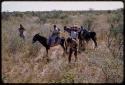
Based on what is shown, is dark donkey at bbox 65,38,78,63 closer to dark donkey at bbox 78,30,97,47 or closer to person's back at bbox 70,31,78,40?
person's back at bbox 70,31,78,40

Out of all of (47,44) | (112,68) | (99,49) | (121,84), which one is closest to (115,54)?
(99,49)

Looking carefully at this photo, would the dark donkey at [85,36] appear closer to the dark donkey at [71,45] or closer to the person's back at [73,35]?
the person's back at [73,35]

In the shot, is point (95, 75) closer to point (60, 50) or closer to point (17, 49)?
point (60, 50)

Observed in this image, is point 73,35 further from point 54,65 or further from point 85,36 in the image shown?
point 85,36

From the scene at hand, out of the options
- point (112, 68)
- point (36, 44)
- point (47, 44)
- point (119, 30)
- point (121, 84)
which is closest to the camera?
point (121, 84)

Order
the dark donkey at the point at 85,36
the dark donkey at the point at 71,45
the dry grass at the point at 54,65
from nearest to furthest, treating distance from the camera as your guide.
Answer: the dry grass at the point at 54,65
the dark donkey at the point at 71,45
the dark donkey at the point at 85,36

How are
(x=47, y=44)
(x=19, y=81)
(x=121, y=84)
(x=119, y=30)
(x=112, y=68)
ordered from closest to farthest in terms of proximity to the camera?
(x=121, y=84), (x=19, y=81), (x=112, y=68), (x=47, y=44), (x=119, y=30)

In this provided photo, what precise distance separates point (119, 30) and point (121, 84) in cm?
509

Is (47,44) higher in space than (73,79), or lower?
higher

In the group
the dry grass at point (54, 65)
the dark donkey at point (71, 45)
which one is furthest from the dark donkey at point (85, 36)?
the dark donkey at point (71, 45)

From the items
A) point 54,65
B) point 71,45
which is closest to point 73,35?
point 71,45

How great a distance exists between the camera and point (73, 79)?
701cm

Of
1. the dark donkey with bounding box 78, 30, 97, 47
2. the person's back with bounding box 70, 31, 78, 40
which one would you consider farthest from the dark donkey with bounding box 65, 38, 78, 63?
the dark donkey with bounding box 78, 30, 97, 47

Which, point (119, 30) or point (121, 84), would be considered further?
point (119, 30)
